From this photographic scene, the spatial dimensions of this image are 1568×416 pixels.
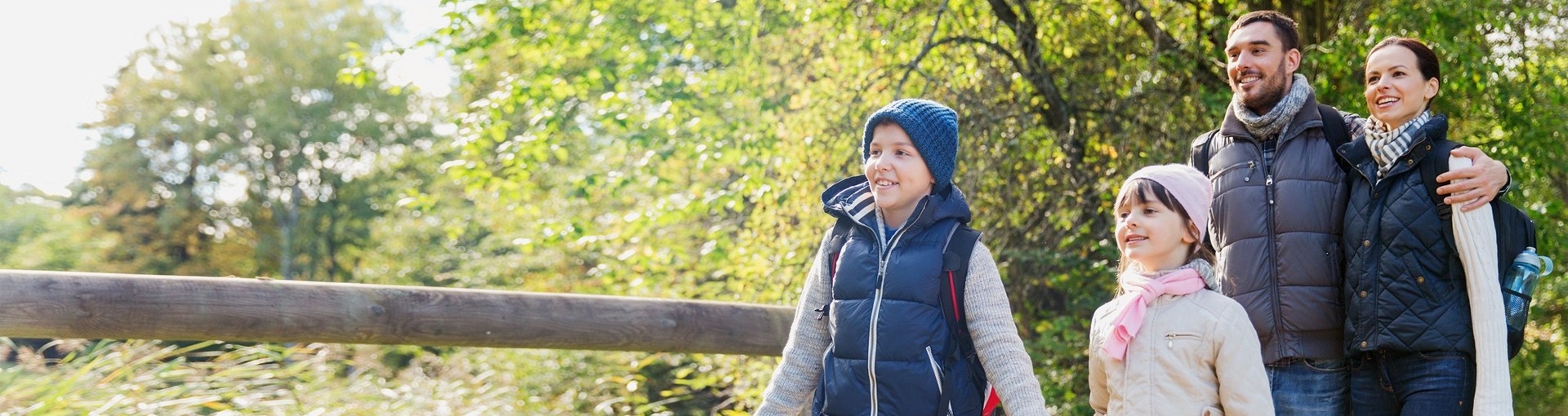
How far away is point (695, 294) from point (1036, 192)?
335cm

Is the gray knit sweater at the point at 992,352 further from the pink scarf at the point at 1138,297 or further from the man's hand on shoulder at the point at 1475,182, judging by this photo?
the man's hand on shoulder at the point at 1475,182

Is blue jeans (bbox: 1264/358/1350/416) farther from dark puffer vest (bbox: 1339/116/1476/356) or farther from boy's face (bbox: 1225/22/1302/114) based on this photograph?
boy's face (bbox: 1225/22/1302/114)

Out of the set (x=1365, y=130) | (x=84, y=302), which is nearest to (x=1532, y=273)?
(x=1365, y=130)

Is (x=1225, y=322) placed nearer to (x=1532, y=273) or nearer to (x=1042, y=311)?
(x=1532, y=273)

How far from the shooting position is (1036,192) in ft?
20.9

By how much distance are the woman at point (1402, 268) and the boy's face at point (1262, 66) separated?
0.60ft

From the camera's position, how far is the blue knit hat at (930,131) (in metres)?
2.54

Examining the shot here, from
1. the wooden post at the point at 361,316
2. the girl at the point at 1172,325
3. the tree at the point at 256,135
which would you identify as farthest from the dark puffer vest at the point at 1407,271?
the tree at the point at 256,135

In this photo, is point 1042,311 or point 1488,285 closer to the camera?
point 1488,285

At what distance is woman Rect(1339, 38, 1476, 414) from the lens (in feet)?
8.20

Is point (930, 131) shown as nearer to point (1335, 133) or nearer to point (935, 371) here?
point (935, 371)

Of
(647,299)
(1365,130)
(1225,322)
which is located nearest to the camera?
(1225,322)

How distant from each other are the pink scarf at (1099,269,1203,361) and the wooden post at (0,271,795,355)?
189 centimetres

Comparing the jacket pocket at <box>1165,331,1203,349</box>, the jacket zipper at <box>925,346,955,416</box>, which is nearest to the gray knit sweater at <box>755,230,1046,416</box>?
the jacket zipper at <box>925,346,955,416</box>
